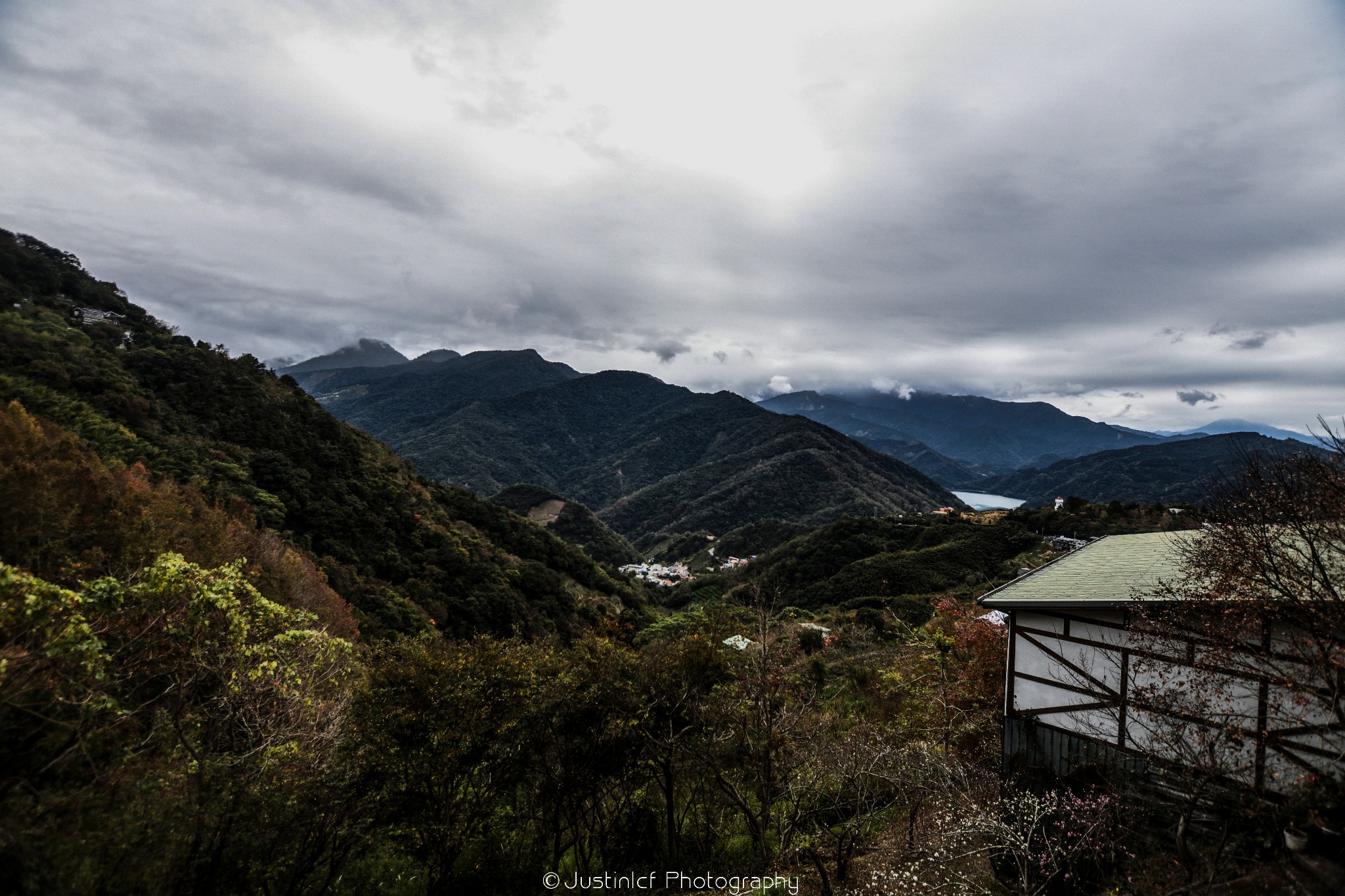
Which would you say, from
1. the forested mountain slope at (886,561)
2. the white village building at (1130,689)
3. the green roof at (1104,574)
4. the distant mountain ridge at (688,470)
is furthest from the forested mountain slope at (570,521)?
the white village building at (1130,689)

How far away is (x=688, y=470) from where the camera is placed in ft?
545

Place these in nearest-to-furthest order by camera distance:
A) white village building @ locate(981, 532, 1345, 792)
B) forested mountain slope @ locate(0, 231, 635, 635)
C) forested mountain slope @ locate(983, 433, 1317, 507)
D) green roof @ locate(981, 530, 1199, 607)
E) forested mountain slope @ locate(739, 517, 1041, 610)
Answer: white village building @ locate(981, 532, 1345, 792) → green roof @ locate(981, 530, 1199, 607) → forested mountain slope @ locate(0, 231, 635, 635) → forested mountain slope @ locate(739, 517, 1041, 610) → forested mountain slope @ locate(983, 433, 1317, 507)

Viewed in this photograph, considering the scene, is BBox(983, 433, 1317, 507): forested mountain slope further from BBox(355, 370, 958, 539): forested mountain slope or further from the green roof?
the green roof

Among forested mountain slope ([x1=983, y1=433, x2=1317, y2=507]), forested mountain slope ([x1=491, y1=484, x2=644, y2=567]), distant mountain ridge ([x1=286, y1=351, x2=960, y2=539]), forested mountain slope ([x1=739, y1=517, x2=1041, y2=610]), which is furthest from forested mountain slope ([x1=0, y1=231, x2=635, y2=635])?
forested mountain slope ([x1=983, y1=433, x2=1317, y2=507])

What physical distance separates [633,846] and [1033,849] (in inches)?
304

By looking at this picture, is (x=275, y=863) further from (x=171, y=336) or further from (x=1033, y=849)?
(x=171, y=336)

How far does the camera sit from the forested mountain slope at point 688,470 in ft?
409

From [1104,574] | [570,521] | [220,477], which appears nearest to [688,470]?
[570,521]

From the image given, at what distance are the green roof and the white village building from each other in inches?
1.3

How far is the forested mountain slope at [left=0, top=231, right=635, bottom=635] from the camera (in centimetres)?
1264

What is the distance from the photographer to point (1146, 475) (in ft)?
448

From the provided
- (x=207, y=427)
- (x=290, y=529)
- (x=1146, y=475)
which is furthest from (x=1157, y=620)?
(x=1146, y=475)

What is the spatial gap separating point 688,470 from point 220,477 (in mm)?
142766

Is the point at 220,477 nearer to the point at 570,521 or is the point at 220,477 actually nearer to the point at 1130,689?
the point at 1130,689
